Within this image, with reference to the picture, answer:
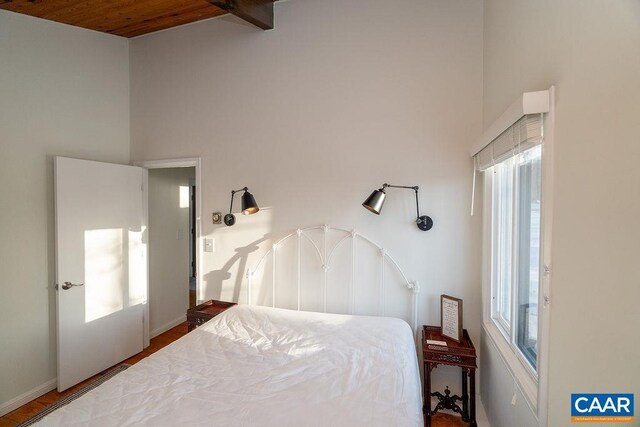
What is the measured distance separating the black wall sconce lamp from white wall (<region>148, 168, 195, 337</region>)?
2.66m

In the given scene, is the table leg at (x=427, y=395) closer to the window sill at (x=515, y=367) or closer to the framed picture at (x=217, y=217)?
the window sill at (x=515, y=367)

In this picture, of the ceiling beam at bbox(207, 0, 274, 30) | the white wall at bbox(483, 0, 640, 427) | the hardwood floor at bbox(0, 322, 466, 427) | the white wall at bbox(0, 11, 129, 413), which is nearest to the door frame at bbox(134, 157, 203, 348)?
the white wall at bbox(0, 11, 129, 413)

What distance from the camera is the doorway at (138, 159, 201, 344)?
3.52 m

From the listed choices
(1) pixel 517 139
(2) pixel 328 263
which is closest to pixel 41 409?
(2) pixel 328 263

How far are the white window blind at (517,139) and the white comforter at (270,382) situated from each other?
119 centimetres

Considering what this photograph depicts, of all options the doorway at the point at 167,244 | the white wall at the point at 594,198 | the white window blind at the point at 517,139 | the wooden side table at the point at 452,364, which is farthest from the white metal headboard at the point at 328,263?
the doorway at the point at 167,244

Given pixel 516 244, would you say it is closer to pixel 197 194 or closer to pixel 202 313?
pixel 202 313

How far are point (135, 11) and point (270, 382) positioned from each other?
313cm

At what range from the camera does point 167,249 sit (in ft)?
12.4

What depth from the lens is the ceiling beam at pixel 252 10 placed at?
2.24 m

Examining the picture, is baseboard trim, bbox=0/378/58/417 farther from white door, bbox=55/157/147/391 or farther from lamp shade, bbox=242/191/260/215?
lamp shade, bbox=242/191/260/215

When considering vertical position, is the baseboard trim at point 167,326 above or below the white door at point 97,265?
below

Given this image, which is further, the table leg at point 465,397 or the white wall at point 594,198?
the table leg at point 465,397

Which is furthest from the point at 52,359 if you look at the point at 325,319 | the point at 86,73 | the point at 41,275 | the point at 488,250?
the point at 488,250
